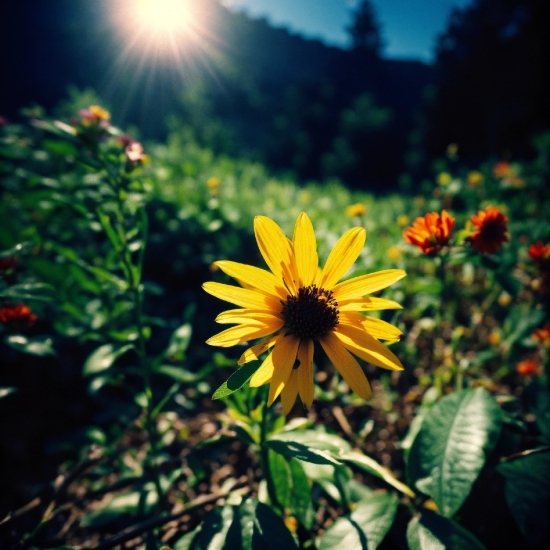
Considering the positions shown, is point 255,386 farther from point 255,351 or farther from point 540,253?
point 540,253

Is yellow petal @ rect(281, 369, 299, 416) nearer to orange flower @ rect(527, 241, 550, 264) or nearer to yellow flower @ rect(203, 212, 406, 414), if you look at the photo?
yellow flower @ rect(203, 212, 406, 414)

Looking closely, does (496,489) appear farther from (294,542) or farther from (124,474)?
(124,474)

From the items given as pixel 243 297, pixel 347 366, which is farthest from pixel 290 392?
pixel 243 297

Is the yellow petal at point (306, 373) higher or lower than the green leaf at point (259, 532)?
higher

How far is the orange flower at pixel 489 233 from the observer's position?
1.10m

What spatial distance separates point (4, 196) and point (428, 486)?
3.20 meters

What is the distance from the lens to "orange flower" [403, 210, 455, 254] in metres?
1.11

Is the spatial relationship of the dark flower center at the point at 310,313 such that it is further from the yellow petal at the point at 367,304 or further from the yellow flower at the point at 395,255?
the yellow flower at the point at 395,255

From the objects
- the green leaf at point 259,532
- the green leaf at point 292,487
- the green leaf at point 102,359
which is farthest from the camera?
the green leaf at point 102,359

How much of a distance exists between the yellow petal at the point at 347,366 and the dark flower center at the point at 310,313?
0.03m

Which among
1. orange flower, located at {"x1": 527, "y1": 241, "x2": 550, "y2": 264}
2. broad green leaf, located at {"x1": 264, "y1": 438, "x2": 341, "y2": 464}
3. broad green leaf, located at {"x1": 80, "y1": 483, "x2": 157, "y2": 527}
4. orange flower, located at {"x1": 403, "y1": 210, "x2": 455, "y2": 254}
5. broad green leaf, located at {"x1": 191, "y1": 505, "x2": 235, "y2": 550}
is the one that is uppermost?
orange flower, located at {"x1": 527, "y1": 241, "x2": 550, "y2": 264}

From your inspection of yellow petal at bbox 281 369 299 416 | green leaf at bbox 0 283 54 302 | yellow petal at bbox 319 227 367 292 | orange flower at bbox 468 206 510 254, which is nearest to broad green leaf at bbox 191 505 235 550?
yellow petal at bbox 281 369 299 416

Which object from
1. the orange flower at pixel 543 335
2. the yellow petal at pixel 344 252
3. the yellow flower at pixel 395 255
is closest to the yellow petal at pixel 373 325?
the yellow petal at pixel 344 252

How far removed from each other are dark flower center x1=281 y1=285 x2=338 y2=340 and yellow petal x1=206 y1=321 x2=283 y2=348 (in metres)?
0.09
